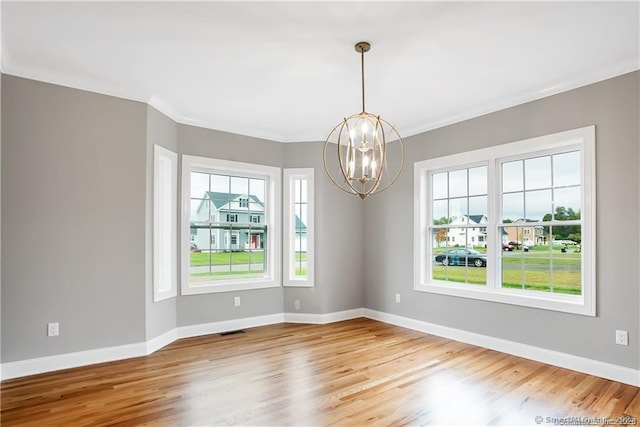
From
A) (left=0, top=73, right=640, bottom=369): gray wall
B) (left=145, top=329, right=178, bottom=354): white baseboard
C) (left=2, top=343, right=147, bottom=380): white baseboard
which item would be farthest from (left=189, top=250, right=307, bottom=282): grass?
(left=2, top=343, right=147, bottom=380): white baseboard

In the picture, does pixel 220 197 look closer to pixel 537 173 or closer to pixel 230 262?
pixel 230 262

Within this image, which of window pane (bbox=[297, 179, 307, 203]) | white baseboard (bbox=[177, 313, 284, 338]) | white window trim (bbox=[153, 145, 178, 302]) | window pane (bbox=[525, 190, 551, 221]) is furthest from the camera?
window pane (bbox=[297, 179, 307, 203])

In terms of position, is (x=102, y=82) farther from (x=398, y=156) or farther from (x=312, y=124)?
(x=398, y=156)

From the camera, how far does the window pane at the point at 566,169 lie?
11.7 ft

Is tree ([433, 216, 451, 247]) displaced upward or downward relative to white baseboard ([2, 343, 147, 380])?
upward

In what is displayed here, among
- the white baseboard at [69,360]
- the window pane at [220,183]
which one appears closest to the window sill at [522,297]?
the window pane at [220,183]

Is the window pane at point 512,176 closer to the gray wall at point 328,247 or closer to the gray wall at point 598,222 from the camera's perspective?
the gray wall at point 598,222

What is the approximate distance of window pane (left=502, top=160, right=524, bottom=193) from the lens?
400cm

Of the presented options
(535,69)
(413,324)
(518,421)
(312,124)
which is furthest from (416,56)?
(413,324)

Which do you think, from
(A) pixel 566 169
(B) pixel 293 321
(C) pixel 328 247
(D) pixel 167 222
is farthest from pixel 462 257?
(D) pixel 167 222

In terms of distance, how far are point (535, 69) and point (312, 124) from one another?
2.58 meters

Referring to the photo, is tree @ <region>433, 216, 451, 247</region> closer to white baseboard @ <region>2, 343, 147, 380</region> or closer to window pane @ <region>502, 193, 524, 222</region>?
window pane @ <region>502, 193, 524, 222</region>

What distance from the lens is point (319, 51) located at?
2947 mm

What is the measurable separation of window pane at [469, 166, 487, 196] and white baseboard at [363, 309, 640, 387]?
1.65 meters
